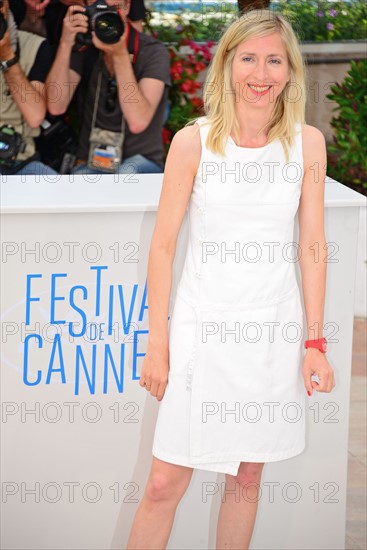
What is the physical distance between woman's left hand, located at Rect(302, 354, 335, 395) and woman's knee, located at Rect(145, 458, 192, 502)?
358 mm

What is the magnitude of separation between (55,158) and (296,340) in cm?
265

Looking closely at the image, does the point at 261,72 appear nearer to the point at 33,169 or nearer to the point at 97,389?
the point at 97,389

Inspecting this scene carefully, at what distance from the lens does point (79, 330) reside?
9.80 feet

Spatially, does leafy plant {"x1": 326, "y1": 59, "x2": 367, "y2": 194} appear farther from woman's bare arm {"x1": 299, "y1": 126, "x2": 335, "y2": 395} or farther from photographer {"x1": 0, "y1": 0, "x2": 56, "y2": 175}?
woman's bare arm {"x1": 299, "y1": 126, "x2": 335, "y2": 395}

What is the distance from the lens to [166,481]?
8.86ft

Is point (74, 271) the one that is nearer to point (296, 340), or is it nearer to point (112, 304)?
point (112, 304)

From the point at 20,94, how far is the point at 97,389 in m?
2.07

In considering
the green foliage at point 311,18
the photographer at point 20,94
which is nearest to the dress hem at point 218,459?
the photographer at point 20,94

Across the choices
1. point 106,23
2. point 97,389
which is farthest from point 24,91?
point 97,389

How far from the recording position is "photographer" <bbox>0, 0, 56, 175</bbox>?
15.4 ft

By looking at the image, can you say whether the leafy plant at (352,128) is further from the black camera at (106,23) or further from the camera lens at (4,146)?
the camera lens at (4,146)

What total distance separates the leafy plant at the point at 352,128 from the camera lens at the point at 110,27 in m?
1.82

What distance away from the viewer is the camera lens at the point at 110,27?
4684 mm

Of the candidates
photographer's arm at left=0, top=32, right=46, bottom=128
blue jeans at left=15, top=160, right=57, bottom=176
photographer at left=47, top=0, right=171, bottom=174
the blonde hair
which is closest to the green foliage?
photographer at left=47, top=0, right=171, bottom=174
